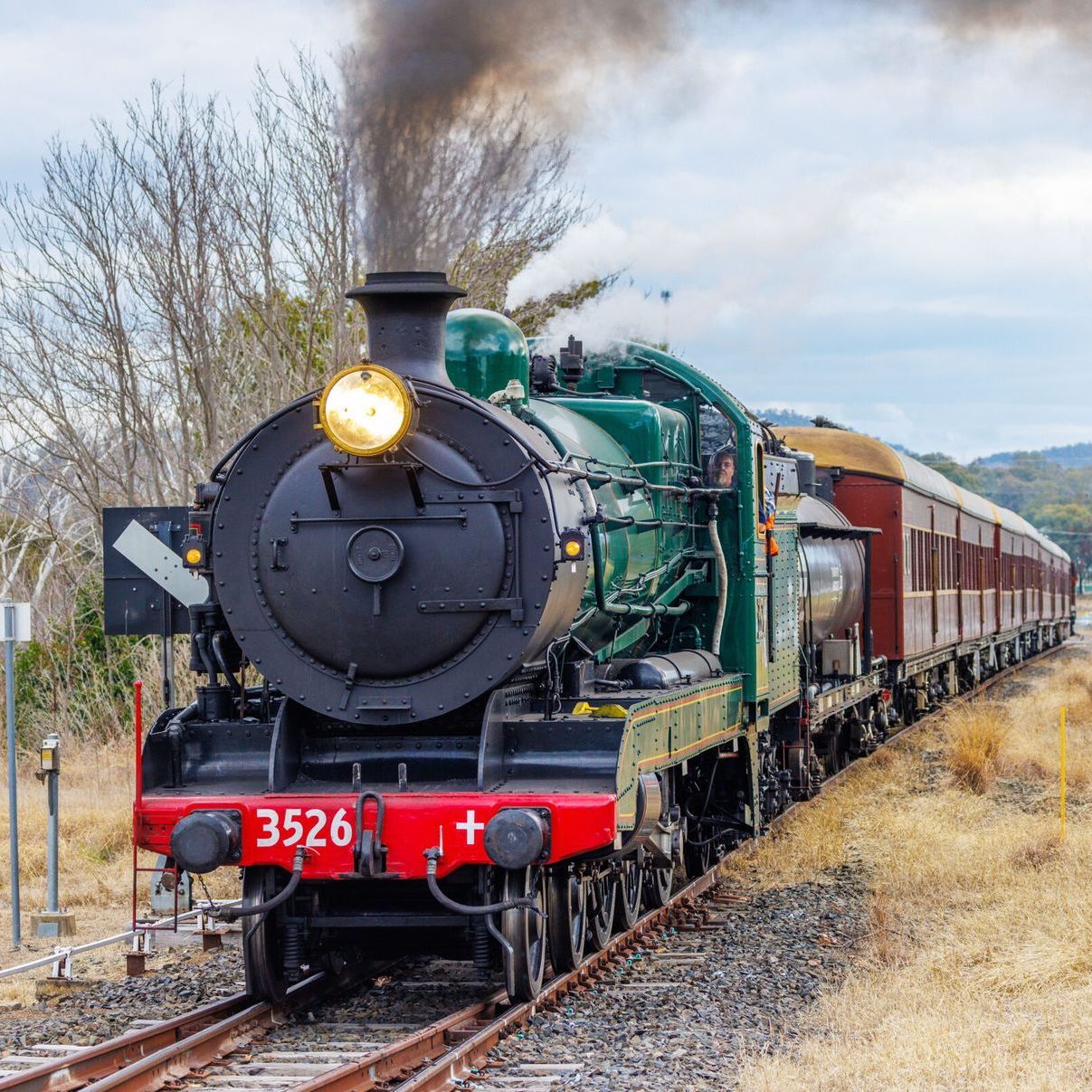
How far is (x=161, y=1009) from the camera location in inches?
281

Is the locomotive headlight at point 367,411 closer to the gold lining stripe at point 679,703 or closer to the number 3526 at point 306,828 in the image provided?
the number 3526 at point 306,828

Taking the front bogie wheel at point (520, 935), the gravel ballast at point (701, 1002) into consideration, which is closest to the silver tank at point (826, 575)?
the gravel ballast at point (701, 1002)

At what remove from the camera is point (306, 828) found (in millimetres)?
6559

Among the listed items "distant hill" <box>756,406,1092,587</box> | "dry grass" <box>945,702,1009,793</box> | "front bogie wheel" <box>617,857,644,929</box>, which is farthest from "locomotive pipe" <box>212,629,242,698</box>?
"distant hill" <box>756,406,1092,587</box>

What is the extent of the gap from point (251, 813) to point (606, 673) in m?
2.15

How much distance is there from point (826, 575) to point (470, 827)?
7682 millimetres

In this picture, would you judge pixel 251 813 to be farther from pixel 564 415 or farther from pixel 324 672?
pixel 564 415

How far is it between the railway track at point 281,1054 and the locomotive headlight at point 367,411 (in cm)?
241

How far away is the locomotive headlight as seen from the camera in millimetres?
6469

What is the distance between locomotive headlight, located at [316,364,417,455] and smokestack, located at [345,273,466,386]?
48 cm

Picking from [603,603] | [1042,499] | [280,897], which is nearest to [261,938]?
[280,897]

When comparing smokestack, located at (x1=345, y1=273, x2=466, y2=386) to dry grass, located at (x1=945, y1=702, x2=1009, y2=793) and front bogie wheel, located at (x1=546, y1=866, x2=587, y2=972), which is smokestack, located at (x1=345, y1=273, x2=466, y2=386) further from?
dry grass, located at (x1=945, y1=702, x2=1009, y2=793)

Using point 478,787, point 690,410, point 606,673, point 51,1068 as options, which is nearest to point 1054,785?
point 690,410

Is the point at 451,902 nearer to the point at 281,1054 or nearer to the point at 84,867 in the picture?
the point at 281,1054
